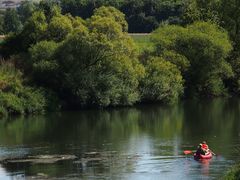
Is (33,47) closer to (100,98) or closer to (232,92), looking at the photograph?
(100,98)

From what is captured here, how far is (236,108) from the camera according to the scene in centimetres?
7994

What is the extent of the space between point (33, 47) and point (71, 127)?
1512cm

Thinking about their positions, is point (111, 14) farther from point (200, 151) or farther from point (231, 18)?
point (200, 151)

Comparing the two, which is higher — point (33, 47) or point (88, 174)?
point (33, 47)

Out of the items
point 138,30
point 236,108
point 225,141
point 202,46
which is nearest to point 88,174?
point 225,141

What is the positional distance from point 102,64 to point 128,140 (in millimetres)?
19146

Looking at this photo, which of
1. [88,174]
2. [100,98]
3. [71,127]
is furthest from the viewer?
[100,98]

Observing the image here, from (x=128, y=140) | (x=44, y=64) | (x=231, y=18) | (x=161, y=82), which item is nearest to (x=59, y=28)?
(x=44, y=64)

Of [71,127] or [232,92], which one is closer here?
[71,127]

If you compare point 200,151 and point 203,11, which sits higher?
point 203,11

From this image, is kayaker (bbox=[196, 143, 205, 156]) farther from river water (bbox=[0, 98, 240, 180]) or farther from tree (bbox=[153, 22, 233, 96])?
tree (bbox=[153, 22, 233, 96])

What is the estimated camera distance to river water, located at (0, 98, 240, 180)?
48.4 metres

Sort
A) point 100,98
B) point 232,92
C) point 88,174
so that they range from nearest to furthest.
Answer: point 88,174
point 100,98
point 232,92

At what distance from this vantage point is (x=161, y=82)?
8050cm
